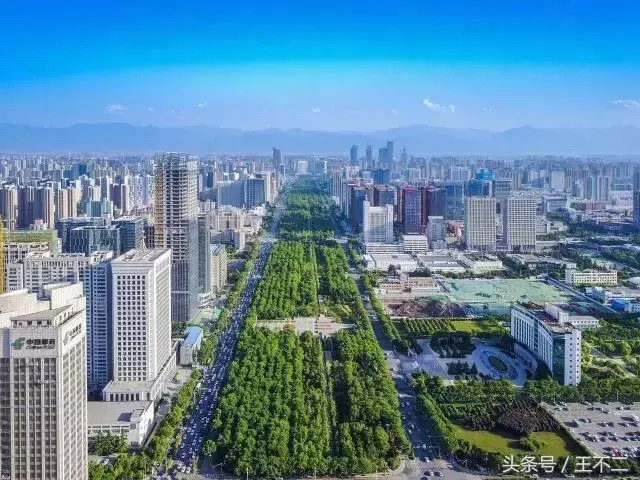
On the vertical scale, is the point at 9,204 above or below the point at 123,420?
above

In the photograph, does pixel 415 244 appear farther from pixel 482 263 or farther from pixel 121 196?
pixel 121 196

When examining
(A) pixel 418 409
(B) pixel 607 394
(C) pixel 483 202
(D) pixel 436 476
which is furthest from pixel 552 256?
(D) pixel 436 476

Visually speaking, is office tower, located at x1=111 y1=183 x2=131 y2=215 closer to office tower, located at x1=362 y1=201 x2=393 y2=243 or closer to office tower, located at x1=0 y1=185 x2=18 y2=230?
office tower, located at x1=0 y1=185 x2=18 y2=230

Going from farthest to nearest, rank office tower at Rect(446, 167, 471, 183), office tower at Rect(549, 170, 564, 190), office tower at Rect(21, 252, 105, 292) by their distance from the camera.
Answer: office tower at Rect(446, 167, 471, 183) < office tower at Rect(549, 170, 564, 190) < office tower at Rect(21, 252, 105, 292)

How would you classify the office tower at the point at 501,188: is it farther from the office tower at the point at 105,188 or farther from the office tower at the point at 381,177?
the office tower at the point at 105,188

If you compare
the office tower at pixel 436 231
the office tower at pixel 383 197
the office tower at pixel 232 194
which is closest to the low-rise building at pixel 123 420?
the office tower at pixel 436 231

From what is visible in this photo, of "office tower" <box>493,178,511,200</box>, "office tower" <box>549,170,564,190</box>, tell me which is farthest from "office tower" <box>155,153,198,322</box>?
"office tower" <box>549,170,564,190</box>

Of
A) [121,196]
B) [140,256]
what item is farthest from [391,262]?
[121,196]
